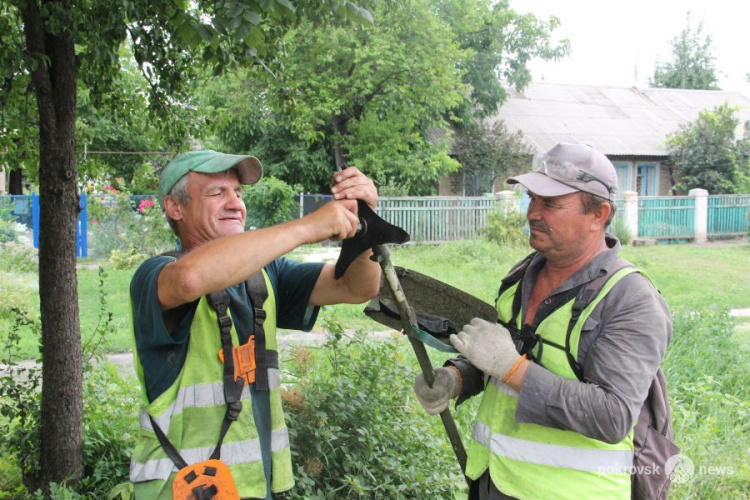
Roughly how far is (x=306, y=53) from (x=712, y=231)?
1371cm

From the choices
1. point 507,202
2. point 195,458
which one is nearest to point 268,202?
point 507,202

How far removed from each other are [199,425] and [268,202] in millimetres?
14420

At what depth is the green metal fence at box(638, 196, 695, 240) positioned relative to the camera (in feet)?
63.9

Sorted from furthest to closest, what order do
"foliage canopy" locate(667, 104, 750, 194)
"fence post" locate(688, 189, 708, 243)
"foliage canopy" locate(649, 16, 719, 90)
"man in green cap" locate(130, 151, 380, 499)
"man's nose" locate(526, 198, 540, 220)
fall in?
"foliage canopy" locate(649, 16, 719, 90) < "foliage canopy" locate(667, 104, 750, 194) < "fence post" locate(688, 189, 708, 243) < "man's nose" locate(526, 198, 540, 220) < "man in green cap" locate(130, 151, 380, 499)

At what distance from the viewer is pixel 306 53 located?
59.1 ft

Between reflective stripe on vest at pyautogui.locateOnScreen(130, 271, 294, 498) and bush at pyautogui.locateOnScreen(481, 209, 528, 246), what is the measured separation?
46.0ft

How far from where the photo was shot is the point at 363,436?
11.4 ft

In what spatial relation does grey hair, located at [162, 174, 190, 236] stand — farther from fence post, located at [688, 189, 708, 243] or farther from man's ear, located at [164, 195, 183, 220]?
fence post, located at [688, 189, 708, 243]

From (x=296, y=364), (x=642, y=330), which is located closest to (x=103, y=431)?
(x=296, y=364)

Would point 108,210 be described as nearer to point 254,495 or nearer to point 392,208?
point 392,208

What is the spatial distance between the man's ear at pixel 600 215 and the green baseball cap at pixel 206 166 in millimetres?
1206

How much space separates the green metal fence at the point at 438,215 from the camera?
679 inches

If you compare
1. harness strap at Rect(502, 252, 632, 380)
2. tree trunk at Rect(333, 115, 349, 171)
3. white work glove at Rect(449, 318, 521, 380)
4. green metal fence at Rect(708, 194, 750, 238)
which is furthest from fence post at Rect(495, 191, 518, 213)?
white work glove at Rect(449, 318, 521, 380)

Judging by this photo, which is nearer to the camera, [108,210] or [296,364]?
[296,364]
